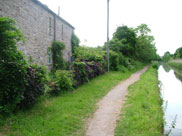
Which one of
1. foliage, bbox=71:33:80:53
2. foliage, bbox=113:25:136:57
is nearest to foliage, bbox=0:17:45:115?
foliage, bbox=71:33:80:53

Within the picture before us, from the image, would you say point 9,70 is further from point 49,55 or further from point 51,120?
point 49,55

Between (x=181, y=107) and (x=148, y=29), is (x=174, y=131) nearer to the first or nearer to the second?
(x=181, y=107)

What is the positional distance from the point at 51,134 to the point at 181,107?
832 centimetres

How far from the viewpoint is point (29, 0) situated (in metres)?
12.3

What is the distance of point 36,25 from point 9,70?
28.8 feet

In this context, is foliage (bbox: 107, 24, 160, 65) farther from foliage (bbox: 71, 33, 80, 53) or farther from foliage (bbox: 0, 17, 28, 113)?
foliage (bbox: 0, 17, 28, 113)

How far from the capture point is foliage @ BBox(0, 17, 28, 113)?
17.2 ft

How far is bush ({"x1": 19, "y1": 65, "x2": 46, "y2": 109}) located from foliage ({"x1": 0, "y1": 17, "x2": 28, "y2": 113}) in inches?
12.2

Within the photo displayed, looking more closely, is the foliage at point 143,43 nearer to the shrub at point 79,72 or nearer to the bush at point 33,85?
the shrub at point 79,72

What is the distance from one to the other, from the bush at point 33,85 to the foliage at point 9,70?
310mm

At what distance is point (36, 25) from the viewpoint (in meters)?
13.4

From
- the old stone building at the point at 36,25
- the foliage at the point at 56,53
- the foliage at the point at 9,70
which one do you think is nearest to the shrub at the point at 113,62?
the old stone building at the point at 36,25

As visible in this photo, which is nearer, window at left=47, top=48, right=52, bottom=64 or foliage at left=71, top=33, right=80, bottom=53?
window at left=47, top=48, right=52, bottom=64

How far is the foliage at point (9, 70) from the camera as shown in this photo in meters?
5.24
